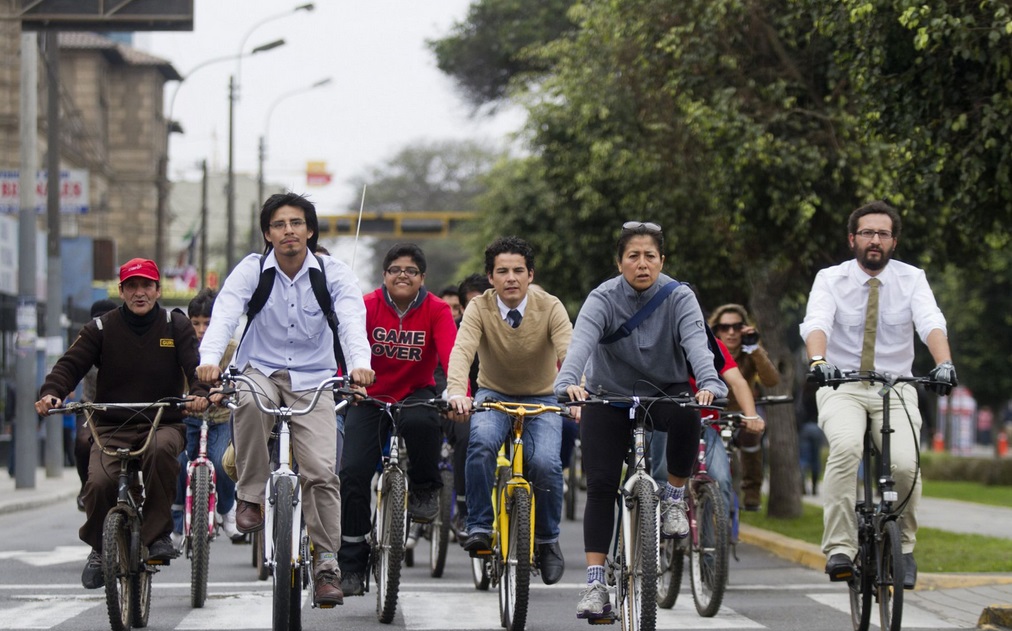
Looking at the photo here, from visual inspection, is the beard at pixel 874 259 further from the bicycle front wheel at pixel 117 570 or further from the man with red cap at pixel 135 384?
the bicycle front wheel at pixel 117 570

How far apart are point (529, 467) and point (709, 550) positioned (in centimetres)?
136

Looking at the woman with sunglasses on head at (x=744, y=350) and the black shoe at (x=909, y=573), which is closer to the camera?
the black shoe at (x=909, y=573)

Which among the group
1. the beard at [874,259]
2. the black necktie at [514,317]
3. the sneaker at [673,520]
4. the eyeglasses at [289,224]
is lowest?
the sneaker at [673,520]

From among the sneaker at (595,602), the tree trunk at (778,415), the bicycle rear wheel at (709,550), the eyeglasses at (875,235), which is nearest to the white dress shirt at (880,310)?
the eyeglasses at (875,235)

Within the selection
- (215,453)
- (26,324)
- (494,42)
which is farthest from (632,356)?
(494,42)

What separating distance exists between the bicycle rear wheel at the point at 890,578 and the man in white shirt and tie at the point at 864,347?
182 mm

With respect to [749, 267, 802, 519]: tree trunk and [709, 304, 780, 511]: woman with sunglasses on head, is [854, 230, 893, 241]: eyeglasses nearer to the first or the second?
[709, 304, 780, 511]: woman with sunglasses on head

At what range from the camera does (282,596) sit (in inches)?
257

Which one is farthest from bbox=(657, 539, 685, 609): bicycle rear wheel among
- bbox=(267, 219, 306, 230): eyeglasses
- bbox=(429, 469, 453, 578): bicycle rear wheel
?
bbox=(267, 219, 306, 230): eyeglasses

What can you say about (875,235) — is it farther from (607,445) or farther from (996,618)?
(996,618)

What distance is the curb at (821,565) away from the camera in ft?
27.2

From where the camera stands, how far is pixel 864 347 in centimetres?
778

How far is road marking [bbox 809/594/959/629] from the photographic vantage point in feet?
28.0

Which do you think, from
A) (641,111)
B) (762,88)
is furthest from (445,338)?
(641,111)
